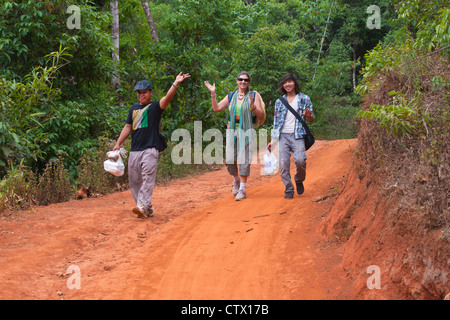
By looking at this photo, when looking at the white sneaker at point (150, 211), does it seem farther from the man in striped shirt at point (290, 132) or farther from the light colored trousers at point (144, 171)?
the man in striped shirt at point (290, 132)

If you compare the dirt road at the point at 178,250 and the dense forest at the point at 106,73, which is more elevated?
the dense forest at the point at 106,73

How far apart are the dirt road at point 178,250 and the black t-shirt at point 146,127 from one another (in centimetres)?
114

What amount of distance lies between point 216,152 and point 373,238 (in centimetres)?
1048

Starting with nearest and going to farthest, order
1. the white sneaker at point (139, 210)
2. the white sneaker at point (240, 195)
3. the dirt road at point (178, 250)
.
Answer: the dirt road at point (178, 250)
the white sneaker at point (139, 210)
the white sneaker at point (240, 195)

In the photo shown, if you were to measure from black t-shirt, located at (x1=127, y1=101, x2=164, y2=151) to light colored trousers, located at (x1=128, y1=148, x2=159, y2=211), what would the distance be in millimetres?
108

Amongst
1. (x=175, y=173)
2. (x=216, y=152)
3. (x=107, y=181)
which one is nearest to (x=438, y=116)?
(x=107, y=181)

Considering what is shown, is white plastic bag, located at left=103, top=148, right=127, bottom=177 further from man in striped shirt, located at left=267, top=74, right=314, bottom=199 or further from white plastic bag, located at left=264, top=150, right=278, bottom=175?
white plastic bag, located at left=264, top=150, right=278, bottom=175

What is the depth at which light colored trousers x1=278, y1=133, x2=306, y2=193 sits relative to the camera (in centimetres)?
834

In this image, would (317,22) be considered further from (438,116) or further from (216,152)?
(438,116)

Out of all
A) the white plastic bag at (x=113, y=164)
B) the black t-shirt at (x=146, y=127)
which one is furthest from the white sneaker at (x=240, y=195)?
the white plastic bag at (x=113, y=164)

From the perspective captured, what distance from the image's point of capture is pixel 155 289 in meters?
4.79

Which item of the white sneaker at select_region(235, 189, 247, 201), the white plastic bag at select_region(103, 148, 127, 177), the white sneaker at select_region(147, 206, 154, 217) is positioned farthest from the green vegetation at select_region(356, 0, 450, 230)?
the white plastic bag at select_region(103, 148, 127, 177)

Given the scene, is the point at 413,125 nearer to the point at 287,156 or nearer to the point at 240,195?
the point at 287,156

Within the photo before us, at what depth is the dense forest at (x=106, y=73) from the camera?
23.0 feet
